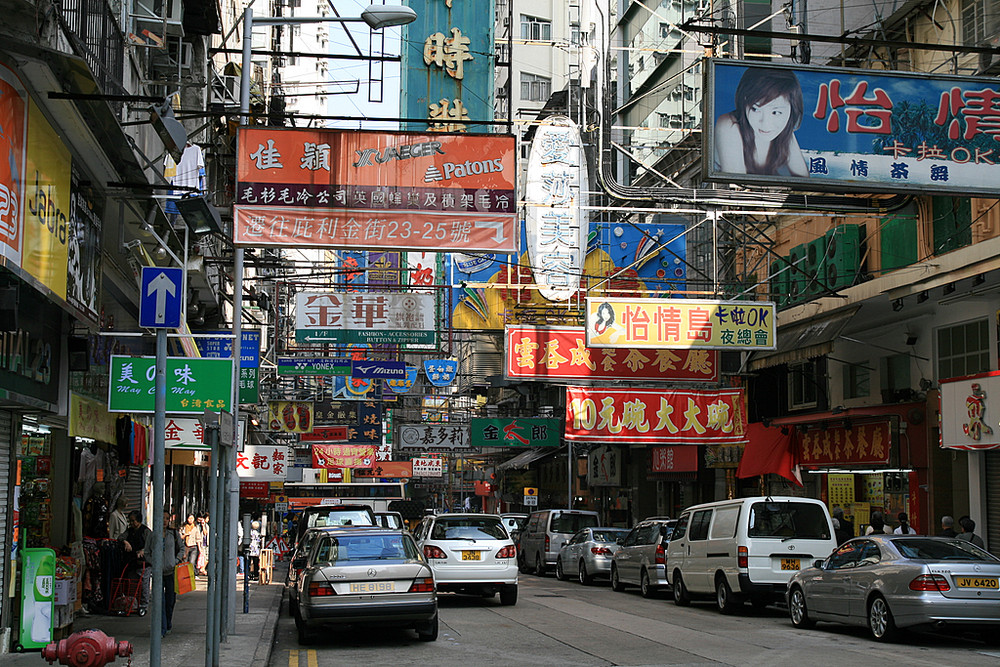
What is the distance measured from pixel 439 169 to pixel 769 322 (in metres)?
10.7

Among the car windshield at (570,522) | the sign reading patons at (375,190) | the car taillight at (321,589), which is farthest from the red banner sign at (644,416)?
the car taillight at (321,589)

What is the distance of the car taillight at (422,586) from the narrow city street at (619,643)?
0.69 meters

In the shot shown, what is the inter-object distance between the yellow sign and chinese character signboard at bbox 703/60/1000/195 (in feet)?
23.8

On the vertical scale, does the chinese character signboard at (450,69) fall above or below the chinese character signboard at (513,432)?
above

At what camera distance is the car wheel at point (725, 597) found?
18317 millimetres

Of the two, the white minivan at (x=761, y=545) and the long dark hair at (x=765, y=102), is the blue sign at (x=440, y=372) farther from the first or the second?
the long dark hair at (x=765, y=102)

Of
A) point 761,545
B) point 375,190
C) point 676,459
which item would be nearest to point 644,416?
point 676,459

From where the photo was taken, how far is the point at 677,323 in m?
23.0

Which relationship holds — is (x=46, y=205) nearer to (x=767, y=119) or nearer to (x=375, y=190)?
(x=375, y=190)

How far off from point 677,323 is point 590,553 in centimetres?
731

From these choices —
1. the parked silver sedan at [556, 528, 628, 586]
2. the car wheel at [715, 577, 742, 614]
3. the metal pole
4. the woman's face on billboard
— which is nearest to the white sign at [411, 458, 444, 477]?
the parked silver sedan at [556, 528, 628, 586]

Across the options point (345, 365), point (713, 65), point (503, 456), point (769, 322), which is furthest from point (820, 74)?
point (503, 456)

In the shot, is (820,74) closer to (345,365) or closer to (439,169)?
(439,169)

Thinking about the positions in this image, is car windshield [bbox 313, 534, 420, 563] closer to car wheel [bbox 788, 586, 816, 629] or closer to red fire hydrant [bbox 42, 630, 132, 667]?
car wheel [bbox 788, 586, 816, 629]
